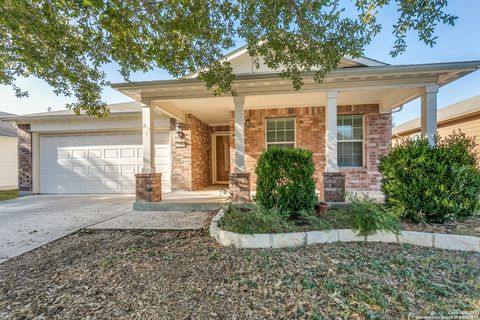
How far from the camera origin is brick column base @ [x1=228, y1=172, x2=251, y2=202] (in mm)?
5672

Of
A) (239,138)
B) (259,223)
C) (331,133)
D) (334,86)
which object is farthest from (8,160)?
(334,86)

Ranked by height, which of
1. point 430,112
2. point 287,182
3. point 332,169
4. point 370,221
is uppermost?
point 430,112

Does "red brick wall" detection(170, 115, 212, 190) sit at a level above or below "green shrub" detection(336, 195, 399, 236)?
above

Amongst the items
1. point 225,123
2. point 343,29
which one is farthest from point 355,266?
point 225,123

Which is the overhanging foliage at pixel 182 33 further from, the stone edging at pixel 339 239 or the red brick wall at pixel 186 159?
the red brick wall at pixel 186 159

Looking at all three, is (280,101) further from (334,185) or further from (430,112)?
(430,112)

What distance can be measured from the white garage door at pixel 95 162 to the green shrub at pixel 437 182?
700cm

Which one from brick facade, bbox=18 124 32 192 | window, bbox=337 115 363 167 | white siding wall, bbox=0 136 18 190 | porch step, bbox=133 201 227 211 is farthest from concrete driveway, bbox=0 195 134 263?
window, bbox=337 115 363 167

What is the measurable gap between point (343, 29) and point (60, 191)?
1060 cm

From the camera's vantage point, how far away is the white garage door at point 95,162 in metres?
8.52

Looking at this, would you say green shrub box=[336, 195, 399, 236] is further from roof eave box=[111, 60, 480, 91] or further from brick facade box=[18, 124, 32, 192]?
brick facade box=[18, 124, 32, 192]

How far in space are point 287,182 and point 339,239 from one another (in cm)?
121

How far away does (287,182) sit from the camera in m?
4.07

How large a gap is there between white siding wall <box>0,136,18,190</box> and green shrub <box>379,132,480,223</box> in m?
16.7
